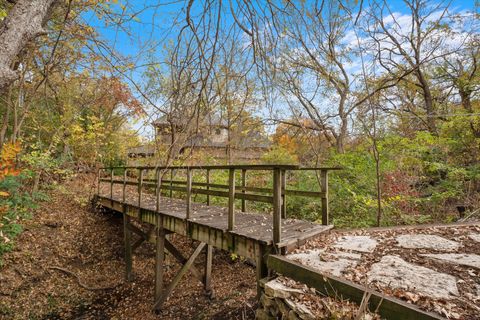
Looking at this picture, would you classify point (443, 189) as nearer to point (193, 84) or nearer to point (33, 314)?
point (193, 84)

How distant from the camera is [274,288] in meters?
2.68

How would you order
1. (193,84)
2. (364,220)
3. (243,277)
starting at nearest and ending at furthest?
(193,84) < (364,220) < (243,277)

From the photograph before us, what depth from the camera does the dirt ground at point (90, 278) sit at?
5.48 metres

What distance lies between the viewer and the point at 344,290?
89.7 inches

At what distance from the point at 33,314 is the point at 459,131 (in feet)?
38.4

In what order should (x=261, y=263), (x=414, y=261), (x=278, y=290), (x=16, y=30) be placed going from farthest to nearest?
(x=261, y=263) < (x=414, y=261) < (x=278, y=290) < (x=16, y=30)

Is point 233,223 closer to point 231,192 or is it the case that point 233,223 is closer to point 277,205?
point 231,192

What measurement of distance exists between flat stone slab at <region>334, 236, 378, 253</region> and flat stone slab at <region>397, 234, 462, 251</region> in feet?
1.18

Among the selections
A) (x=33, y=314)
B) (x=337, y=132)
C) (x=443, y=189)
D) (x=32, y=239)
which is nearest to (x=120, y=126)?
(x=32, y=239)

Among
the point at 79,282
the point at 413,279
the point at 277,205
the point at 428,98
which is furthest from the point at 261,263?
the point at 428,98

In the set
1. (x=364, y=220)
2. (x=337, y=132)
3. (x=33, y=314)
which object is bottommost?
(x=33, y=314)

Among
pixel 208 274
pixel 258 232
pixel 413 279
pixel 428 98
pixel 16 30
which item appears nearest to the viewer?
pixel 16 30

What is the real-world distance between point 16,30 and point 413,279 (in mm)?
3825

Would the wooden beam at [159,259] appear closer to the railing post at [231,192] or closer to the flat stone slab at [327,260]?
the railing post at [231,192]
